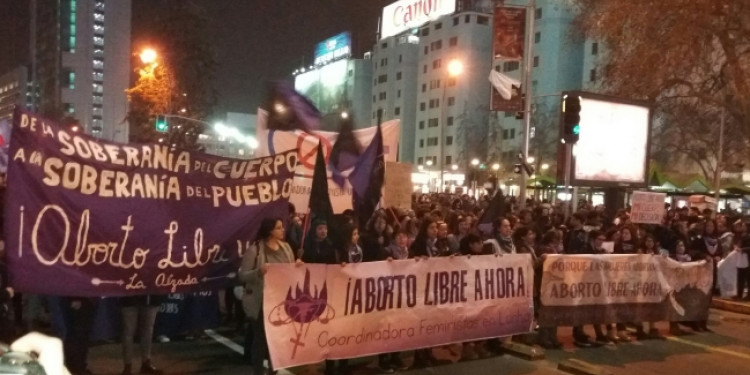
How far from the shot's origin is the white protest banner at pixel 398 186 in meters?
11.7

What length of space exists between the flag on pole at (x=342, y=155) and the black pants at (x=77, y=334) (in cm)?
451

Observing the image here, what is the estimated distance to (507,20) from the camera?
52.5 feet

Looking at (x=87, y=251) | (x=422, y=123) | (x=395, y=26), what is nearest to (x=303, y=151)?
(x=87, y=251)

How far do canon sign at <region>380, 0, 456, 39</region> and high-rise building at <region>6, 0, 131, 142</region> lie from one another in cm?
5642

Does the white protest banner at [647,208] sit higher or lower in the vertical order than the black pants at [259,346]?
higher

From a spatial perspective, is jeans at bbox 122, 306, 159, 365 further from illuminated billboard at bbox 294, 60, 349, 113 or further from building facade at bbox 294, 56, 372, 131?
illuminated billboard at bbox 294, 60, 349, 113

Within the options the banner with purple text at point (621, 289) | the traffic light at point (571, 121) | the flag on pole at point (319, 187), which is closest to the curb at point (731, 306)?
the banner with purple text at point (621, 289)

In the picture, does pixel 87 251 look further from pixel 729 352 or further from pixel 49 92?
pixel 49 92

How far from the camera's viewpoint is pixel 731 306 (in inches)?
534

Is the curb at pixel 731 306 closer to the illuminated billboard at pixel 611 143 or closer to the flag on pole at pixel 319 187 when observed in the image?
the illuminated billboard at pixel 611 143

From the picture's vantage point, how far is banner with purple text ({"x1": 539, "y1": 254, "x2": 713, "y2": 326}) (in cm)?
934

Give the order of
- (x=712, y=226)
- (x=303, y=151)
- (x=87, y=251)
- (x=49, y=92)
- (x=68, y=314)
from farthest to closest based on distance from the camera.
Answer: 1. (x=49, y=92)
2. (x=712, y=226)
3. (x=303, y=151)
4. (x=68, y=314)
5. (x=87, y=251)

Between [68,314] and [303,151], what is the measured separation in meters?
4.49

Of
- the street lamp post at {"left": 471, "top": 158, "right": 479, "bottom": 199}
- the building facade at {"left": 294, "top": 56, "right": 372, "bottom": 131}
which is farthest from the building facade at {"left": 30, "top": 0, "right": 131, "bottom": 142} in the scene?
the street lamp post at {"left": 471, "top": 158, "right": 479, "bottom": 199}
